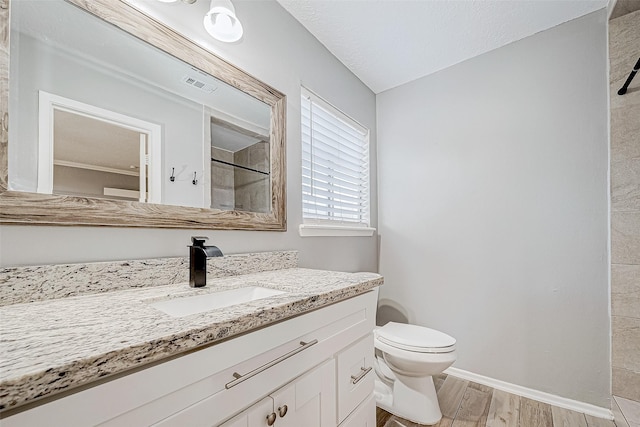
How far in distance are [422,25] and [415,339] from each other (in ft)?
6.34

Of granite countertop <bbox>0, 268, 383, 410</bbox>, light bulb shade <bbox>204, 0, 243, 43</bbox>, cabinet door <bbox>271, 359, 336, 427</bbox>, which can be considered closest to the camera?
granite countertop <bbox>0, 268, 383, 410</bbox>

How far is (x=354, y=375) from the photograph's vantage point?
105 cm

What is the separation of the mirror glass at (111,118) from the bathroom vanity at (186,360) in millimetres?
375

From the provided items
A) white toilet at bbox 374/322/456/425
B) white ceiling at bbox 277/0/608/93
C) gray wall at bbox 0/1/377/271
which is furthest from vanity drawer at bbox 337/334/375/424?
white ceiling at bbox 277/0/608/93

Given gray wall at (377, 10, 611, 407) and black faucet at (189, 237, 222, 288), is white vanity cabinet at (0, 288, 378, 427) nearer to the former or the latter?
black faucet at (189, 237, 222, 288)

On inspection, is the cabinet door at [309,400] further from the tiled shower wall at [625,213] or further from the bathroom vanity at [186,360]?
the tiled shower wall at [625,213]

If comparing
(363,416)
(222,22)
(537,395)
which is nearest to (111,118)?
(222,22)

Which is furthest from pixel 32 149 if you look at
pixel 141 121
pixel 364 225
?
pixel 364 225

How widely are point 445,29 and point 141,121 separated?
1852mm

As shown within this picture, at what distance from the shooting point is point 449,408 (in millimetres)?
1667

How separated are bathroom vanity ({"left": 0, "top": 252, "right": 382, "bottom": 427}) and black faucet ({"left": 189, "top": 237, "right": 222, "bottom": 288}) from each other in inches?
1.8

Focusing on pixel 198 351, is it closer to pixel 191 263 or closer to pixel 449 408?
pixel 191 263

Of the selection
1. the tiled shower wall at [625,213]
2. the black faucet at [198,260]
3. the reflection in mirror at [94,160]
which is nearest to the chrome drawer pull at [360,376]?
the black faucet at [198,260]

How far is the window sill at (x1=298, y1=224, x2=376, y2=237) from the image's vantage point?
1.71m
